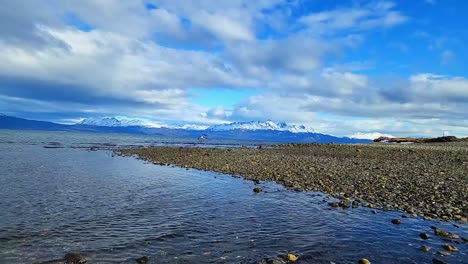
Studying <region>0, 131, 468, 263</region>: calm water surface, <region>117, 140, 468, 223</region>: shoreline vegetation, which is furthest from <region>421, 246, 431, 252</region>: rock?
<region>117, 140, 468, 223</region>: shoreline vegetation

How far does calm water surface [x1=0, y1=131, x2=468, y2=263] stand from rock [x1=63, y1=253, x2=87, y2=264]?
0.25 meters

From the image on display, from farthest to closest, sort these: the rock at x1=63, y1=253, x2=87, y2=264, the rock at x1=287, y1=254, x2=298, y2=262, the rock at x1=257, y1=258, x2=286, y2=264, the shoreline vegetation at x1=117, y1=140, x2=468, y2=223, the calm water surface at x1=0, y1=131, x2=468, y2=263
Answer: the shoreline vegetation at x1=117, y1=140, x2=468, y2=223, the calm water surface at x1=0, y1=131, x2=468, y2=263, the rock at x1=287, y1=254, x2=298, y2=262, the rock at x1=257, y1=258, x2=286, y2=264, the rock at x1=63, y1=253, x2=87, y2=264

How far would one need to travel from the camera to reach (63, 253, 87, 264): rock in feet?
33.5

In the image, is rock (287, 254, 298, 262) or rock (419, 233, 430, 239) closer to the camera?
rock (287, 254, 298, 262)

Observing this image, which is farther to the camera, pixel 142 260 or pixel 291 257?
pixel 291 257

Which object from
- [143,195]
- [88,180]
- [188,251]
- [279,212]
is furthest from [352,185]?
[88,180]

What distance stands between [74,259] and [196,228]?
4986mm

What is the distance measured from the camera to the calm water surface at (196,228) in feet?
36.6

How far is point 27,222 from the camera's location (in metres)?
14.4

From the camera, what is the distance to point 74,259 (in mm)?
10391

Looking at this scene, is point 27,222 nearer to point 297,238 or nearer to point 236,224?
point 236,224

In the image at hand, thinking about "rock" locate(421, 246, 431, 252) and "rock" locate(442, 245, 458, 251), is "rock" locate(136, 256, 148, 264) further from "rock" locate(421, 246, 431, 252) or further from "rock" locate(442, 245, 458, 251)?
"rock" locate(442, 245, 458, 251)

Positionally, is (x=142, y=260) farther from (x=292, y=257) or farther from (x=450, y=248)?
(x=450, y=248)

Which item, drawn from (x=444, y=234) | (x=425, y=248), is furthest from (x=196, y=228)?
(x=444, y=234)
